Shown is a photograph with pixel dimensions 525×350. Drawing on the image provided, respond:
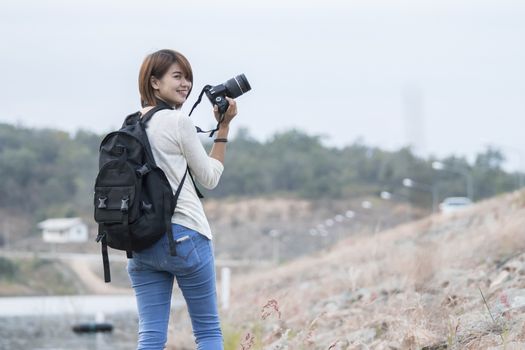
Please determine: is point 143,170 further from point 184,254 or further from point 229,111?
point 229,111

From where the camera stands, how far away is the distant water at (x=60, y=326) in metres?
16.7

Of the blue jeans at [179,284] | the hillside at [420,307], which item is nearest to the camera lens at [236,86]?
the blue jeans at [179,284]

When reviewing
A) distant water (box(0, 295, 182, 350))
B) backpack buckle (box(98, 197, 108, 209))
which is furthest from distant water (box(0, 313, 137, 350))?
backpack buckle (box(98, 197, 108, 209))

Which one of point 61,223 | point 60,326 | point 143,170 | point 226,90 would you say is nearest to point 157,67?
point 226,90

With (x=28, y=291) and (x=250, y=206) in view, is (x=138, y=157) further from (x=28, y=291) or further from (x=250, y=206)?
(x=250, y=206)

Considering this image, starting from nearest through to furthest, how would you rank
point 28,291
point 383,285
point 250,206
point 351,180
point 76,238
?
point 383,285
point 28,291
point 76,238
point 250,206
point 351,180

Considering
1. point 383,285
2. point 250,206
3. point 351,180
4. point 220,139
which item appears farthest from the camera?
point 351,180

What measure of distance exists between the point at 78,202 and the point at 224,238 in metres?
13.4

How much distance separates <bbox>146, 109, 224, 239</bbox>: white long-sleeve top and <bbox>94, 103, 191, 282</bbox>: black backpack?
0.04 meters

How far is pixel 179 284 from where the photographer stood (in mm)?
4707

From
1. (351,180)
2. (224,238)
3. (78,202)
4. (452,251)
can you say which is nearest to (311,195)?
(351,180)

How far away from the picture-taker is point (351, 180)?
118m

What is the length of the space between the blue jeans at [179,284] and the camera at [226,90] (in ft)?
2.08

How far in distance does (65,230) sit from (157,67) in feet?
280
